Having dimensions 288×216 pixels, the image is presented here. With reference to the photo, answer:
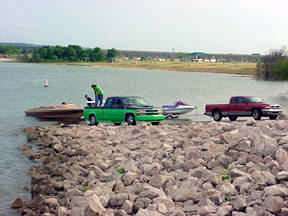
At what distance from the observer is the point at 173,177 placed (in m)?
14.5

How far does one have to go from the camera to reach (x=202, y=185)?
13188mm

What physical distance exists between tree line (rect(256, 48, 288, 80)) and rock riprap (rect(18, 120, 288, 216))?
292 feet

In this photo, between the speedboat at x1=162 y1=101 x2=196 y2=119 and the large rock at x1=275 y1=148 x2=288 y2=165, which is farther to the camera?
the speedboat at x1=162 y1=101 x2=196 y2=119

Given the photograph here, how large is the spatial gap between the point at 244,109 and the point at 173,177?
1595 centimetres

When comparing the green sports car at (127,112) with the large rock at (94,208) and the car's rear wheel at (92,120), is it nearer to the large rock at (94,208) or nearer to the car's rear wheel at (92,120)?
the car's rear wheel at (92,120)

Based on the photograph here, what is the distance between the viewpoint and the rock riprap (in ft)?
39.2

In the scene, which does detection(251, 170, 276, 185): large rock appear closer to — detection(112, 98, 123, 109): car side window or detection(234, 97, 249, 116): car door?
detection(112, 98, 123, 109): car side window

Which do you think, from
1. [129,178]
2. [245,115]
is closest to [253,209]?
[129,178]

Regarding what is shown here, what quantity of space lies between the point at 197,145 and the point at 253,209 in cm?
703

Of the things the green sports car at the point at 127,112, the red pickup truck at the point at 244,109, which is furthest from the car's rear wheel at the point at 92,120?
the red pickup truck at the point at 244,109

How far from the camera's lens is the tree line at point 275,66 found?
108062 mm

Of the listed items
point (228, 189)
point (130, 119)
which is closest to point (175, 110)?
point (130, 119)

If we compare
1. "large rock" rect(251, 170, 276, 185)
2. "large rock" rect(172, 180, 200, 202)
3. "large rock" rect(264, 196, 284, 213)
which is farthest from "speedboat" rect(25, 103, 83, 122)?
"large rock" rect(264, 196, 284, 213)

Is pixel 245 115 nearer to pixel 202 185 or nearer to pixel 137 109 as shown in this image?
pixel 137 109
